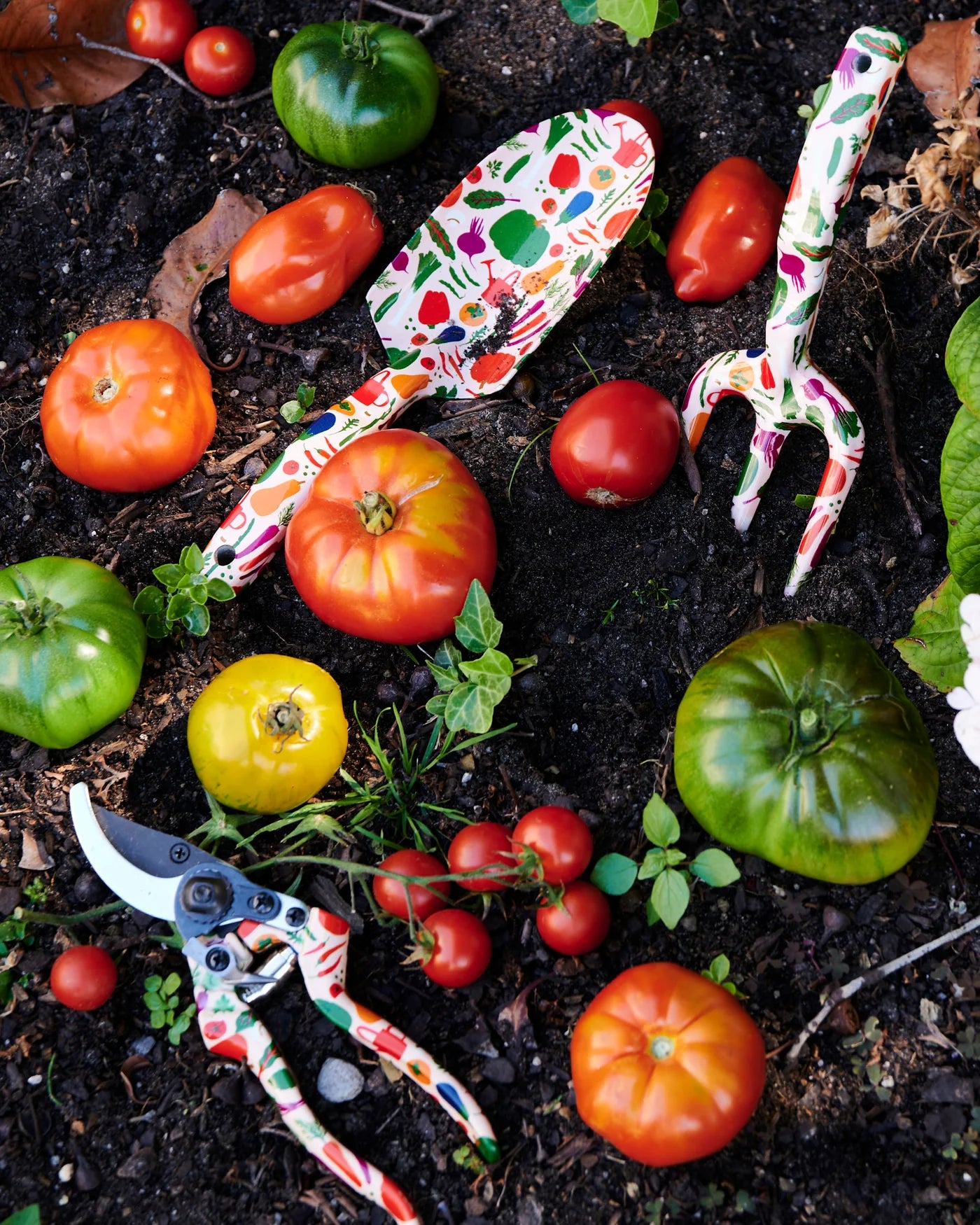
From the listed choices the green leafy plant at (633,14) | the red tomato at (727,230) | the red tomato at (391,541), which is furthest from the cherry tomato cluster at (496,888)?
the green leafy plant at (633,14)

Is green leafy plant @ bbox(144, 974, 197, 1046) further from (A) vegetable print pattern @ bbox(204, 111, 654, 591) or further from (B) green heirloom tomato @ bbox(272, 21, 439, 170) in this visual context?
(B) green heirloom tomato @ bbox(272, 21, 439, 170)

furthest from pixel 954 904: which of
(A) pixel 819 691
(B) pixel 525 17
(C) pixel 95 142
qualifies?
(C) pixel 95 142

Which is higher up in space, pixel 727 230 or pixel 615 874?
pixel 727 230

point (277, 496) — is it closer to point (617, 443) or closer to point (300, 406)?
point (300, 406)

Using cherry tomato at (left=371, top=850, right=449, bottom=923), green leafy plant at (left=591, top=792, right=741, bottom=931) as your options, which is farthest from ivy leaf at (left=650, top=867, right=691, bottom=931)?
cherry tomato at (left=371, top=850, right=449, bottom=923)

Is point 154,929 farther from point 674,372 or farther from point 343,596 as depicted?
point 674,372

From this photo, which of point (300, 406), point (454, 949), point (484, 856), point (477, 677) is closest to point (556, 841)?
point (484, 856)
